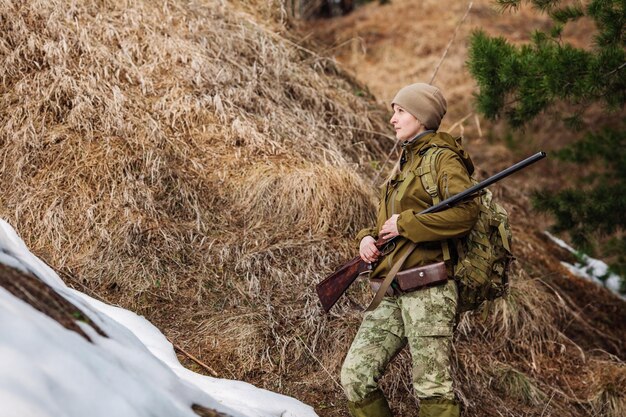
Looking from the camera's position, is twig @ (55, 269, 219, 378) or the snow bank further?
twig @ (55, 269, 219, 378)

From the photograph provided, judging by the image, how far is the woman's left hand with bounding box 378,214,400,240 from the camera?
134 inches

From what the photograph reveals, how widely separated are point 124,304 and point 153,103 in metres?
2.16

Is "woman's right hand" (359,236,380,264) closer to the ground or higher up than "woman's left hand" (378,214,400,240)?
closer to the ground

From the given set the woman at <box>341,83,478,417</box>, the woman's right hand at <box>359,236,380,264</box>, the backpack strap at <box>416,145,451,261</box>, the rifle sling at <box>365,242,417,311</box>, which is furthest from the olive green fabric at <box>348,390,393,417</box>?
the backpack strap at <box>416,145,451,261</box>

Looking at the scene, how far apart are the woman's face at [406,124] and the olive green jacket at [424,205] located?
5 centimetres

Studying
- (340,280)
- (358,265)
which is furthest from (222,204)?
(358,265)

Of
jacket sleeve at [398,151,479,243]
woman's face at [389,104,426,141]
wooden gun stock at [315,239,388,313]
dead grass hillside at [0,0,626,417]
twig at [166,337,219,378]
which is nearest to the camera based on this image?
jacket sleeve at [398,151,479,243]

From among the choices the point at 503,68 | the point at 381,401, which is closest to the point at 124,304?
the point at 381,401

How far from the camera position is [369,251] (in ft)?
11.7

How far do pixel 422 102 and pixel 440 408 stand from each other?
148 cm

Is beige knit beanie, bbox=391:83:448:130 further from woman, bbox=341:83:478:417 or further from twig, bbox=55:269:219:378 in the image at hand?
twig, bbox=55:269:219:378

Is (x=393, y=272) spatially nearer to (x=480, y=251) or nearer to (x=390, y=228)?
(x=390, y=228)

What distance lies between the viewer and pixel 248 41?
738cm

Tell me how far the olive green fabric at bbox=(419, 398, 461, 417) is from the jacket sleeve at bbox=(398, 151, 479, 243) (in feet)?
2.55
